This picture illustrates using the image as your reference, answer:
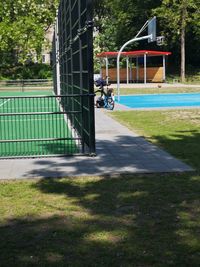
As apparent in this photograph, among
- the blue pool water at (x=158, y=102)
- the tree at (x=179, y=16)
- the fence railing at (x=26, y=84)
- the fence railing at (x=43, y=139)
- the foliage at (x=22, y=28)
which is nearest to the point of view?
the fence railing at (x=43, y=139)

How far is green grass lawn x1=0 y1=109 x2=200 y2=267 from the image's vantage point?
175 inches

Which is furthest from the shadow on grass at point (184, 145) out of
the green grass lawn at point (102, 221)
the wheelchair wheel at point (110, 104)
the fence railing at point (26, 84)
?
the fence railing at point (26, 84)

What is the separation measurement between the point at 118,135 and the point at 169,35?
4188 centimetres

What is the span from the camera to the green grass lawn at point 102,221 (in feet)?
14.6

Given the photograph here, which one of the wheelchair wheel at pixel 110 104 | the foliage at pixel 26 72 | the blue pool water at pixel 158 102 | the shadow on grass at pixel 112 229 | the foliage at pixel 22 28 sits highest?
the foliage at pixel 22 28

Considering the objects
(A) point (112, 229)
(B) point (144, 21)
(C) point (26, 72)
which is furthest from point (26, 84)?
(A) point (112, 229)

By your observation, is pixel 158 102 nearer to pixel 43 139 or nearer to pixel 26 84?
pixel 43 139

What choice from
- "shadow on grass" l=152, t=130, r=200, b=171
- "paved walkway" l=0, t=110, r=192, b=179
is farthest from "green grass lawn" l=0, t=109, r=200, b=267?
"shadow on grass" l=152, t=130, r=200, b=171

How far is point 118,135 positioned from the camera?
1263cm

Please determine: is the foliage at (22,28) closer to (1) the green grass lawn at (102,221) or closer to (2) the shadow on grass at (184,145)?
(2) the shadow on grass at (184,145)

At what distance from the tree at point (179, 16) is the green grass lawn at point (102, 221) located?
41.4 m

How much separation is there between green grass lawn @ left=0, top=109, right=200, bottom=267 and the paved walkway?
420 mm

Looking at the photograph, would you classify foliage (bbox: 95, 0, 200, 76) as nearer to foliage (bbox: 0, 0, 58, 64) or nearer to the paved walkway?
Answer: foliage (bbox: 0, 0, 58, 64)

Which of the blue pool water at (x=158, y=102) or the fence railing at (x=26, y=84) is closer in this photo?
the blue pool water at (x=158, y=102)
